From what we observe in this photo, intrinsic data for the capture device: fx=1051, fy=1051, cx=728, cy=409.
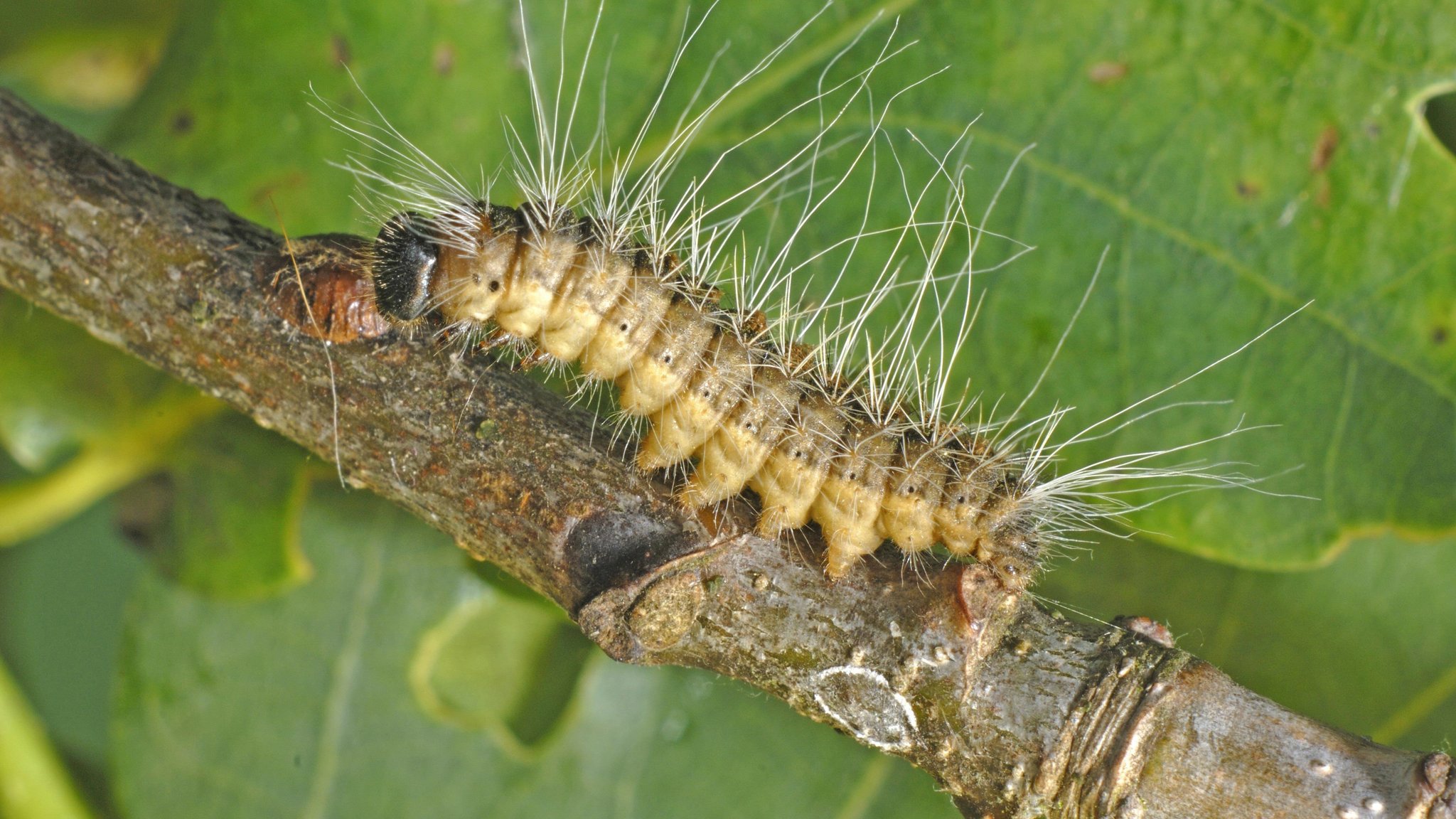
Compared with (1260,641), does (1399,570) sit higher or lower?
higher

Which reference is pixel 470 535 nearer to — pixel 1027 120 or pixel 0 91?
pixel 0 91

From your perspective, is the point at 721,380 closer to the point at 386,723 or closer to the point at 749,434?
the point at 749,434

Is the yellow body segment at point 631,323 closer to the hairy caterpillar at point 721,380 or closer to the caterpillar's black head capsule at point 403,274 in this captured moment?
the hairy caterpillar at point 721,380

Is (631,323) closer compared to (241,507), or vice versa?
(631,323)

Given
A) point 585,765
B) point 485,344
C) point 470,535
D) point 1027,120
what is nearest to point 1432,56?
point 1027,120

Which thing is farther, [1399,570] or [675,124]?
[1399,570]

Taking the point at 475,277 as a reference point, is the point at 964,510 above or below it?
above

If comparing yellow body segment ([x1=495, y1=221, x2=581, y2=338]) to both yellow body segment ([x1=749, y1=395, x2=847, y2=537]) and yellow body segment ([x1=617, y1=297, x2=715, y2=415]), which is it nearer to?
yellow body segment ([x1=617, y1=297, x2=715, y2=415])

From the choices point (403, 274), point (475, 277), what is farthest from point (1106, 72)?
point (403, 274)

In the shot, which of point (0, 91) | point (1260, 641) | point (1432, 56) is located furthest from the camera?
point (1260, 641)
